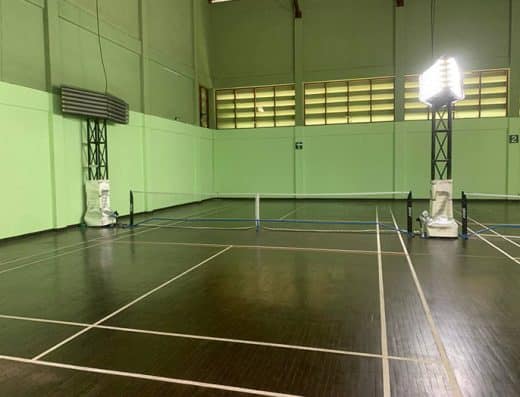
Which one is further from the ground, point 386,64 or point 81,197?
point 386,64

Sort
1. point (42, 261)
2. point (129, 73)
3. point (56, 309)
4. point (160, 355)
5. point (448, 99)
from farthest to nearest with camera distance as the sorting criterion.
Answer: point (129, 73), point (448, 99), point (42, 261), point (56, 309), point (160, 355)

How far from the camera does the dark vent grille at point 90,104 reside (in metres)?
10.8

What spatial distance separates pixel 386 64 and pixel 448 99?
33.5 ft

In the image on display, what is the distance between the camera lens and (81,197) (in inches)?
469

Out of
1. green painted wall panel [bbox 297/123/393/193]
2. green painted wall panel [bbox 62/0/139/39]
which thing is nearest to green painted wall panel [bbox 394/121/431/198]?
green painted wall panel [bbox 297/123/393/193]

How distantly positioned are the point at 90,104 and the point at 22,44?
79.5 inches

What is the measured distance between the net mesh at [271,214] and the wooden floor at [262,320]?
2569 millimetres

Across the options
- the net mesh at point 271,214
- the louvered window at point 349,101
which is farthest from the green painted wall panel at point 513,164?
the louvered window at point 349,101

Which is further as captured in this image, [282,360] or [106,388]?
[282,360]

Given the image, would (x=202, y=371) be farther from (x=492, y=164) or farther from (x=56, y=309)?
(x=492, y=164)

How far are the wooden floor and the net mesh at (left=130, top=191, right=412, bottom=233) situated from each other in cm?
257

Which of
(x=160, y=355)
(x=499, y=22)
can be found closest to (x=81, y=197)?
(x=160, y=355)

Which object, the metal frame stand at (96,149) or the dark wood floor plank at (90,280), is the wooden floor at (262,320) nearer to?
the dark wood floor plank at (90,280)

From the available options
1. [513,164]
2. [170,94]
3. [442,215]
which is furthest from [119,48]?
[513,164]
